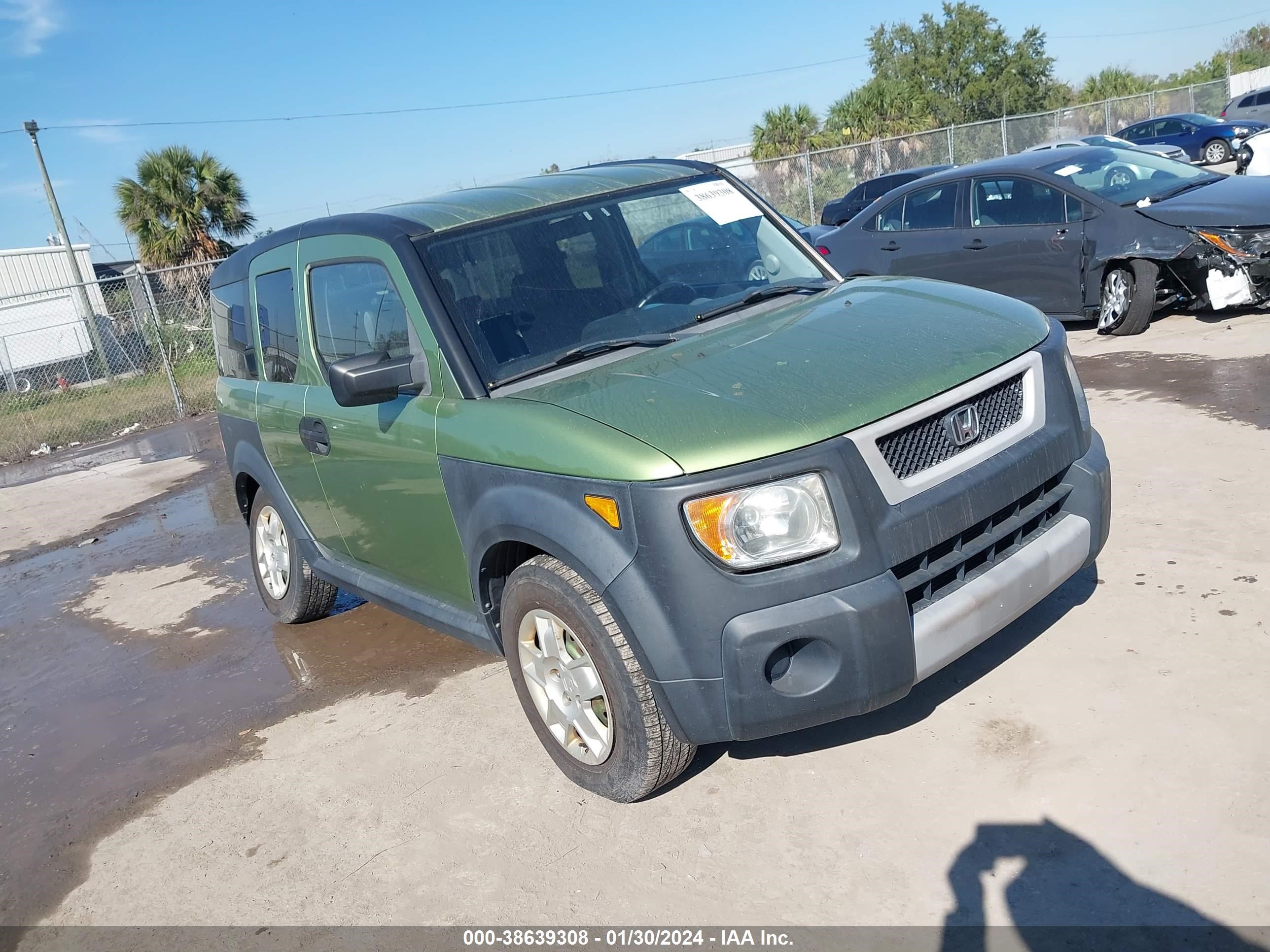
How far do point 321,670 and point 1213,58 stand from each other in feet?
256

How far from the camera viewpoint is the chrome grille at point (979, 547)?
3041 mm

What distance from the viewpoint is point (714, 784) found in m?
3.50

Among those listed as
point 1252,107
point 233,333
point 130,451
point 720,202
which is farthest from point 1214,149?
point 233,333

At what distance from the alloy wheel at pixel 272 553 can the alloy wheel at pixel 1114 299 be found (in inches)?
271

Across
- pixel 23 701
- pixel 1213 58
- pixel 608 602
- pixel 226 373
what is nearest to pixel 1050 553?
pixel 608 602

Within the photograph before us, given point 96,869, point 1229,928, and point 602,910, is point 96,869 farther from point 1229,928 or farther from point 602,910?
point 1229,928

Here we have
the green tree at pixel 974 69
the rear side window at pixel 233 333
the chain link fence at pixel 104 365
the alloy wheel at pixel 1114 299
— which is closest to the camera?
the rear side window at pixel 233 333

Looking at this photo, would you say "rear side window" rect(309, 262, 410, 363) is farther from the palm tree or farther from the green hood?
the palm tree

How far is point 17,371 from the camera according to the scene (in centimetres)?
2183

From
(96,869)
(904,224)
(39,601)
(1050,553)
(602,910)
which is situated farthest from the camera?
(904,224)

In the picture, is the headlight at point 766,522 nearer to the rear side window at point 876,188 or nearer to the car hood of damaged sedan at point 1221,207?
the car hood of damaged sedan at point 1221,207

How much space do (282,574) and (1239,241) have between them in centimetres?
715

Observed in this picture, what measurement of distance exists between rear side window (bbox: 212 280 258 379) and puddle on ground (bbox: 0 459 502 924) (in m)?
1.43

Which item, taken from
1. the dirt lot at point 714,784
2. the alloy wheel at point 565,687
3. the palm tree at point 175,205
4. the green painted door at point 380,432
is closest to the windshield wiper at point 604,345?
the green painted door at point 380,432
